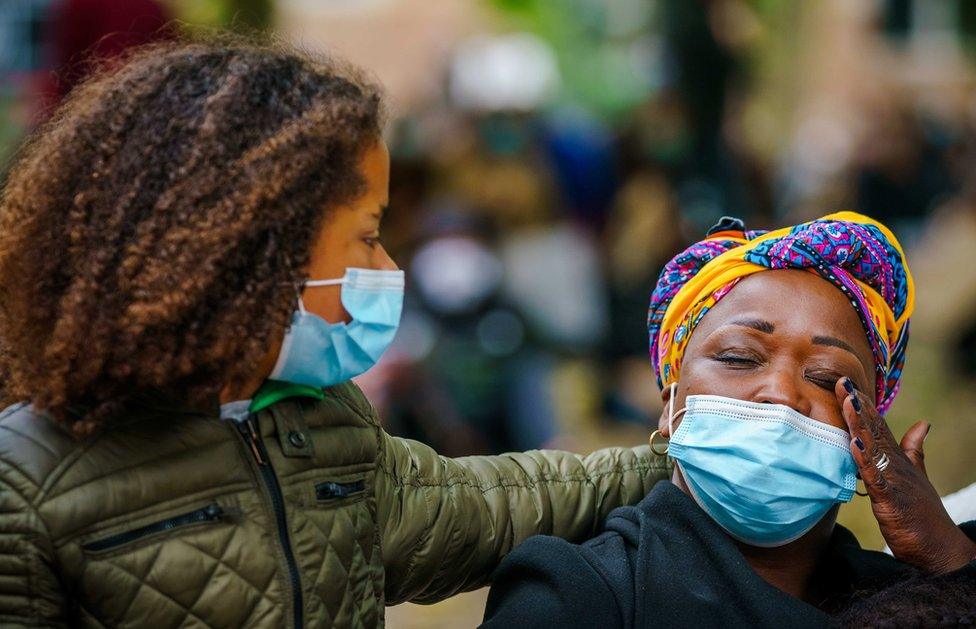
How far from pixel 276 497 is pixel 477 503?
606mm

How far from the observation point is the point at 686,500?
2729 millimetres

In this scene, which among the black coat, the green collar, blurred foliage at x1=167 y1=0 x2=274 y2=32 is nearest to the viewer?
the green collar

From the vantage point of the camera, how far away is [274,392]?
2.39m

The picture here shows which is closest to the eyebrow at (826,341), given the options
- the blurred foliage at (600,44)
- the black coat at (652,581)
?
the black coat at (652,581)

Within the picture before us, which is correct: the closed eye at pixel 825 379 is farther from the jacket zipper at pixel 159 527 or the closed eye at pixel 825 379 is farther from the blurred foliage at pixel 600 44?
the blurred foliage at pixel 600 44

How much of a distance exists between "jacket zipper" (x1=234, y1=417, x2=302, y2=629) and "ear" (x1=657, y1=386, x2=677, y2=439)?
92 cm

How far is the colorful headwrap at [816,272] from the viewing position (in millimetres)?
2754

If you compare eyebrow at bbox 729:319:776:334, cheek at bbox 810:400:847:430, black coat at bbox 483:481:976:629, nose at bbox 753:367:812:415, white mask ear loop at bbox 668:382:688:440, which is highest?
eyebrow at bbox 729:319:776:334

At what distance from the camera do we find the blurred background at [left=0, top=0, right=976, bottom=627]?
748 centimetres

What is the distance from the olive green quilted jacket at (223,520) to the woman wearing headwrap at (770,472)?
27 centimetres

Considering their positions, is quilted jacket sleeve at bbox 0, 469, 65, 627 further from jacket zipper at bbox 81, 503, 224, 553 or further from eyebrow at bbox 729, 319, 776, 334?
eyebrow at bbox 729, 319, 776, 334

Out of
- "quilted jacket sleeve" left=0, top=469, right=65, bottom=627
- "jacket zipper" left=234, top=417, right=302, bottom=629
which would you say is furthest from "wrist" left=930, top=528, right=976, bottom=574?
"quilted jacket sleeve" left=0, top=469, right=65, bottom=627

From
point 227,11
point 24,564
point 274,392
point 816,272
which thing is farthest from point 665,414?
point 227,11

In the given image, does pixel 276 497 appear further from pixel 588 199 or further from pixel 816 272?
pixel 588 199
